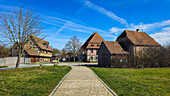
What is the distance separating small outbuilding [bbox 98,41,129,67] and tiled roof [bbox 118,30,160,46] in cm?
408

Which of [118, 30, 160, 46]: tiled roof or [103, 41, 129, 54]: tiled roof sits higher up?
[118, 30, 160, 46]: tiled roof

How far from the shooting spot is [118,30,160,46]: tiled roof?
28.7 metres

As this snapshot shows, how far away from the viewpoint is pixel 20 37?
1944 cm

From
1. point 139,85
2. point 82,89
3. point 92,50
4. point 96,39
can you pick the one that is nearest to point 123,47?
point 139,85

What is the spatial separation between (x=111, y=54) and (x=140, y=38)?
10660mm

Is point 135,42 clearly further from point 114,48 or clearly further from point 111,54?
point 111,54

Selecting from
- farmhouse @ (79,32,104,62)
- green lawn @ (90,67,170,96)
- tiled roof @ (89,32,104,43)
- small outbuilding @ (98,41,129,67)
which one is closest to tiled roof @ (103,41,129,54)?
small outbuilding @ (98,41,129,67)

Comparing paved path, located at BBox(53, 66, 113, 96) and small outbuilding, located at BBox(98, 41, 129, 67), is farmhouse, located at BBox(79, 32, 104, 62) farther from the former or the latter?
paved path, located at BBox(53, 66, 113, 96)

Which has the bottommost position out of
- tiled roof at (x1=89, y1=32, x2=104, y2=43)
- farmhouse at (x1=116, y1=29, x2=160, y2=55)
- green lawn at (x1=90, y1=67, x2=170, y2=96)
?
green lawn at (x1=90, y1=67, x2=170, y2=96)

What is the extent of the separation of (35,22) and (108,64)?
1540 centimetres

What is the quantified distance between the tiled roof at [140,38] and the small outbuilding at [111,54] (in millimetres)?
4083

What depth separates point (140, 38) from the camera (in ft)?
99.3

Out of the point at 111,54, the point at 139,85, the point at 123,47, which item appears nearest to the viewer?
the point at 139,85

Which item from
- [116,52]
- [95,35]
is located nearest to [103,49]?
[116,52]
